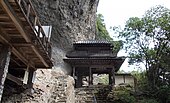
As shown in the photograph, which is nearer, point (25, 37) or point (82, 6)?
point (25, 37)

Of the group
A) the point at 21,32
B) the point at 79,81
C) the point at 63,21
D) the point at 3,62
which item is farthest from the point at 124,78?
the point at 21,32

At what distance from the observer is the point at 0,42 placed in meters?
6.88

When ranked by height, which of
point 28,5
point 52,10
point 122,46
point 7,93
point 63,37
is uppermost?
point 52,10

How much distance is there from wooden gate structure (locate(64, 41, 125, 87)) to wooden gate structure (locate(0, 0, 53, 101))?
10294mm

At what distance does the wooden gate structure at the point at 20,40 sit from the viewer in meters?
5.52

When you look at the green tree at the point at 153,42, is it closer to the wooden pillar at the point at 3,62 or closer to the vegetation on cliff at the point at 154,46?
A: the vegetation on cliff at the point at 154,46

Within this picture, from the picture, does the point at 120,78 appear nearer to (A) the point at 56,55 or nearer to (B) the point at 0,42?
(A) the point at 56,55

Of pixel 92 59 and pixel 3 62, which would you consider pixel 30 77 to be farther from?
pixel 92 59

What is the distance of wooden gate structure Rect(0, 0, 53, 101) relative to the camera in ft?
18.1

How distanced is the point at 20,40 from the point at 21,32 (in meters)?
0.88

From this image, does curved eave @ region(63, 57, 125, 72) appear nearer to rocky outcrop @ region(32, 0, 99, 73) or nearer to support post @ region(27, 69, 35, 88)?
rocky outcrop @ region(32, 0, 99, 73)

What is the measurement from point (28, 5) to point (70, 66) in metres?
15.3

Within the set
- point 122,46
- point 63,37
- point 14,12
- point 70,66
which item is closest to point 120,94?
point 122,46

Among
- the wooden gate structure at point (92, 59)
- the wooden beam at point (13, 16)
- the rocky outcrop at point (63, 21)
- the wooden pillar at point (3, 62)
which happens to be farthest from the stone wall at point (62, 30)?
the wooden beam at point (13, 16)
